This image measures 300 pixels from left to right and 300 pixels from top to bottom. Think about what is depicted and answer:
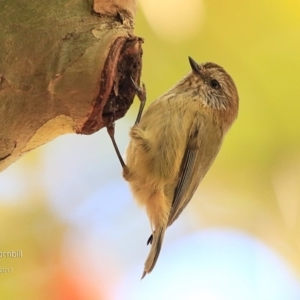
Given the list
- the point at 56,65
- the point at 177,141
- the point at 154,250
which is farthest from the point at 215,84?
the point at 56,65

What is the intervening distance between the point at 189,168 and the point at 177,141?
3.3 inches

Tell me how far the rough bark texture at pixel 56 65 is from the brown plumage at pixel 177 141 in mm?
473

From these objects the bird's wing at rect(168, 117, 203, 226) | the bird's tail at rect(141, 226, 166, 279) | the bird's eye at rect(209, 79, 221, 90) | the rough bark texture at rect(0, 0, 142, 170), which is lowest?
the bird's tail at rect(141, 226, 166, 279)

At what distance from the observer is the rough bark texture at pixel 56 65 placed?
700 mm

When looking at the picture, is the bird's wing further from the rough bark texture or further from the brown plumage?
the rough bark texture

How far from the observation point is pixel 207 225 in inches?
64.9

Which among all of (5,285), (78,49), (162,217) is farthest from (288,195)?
(78,49)

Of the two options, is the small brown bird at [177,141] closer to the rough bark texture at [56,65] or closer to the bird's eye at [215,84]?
the bird's eye at [215,84]

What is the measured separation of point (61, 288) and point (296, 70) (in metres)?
0.92

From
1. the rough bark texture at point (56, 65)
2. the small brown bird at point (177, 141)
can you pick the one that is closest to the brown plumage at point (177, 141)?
the small brown bird at point (177, 141)

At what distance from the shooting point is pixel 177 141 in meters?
1.30

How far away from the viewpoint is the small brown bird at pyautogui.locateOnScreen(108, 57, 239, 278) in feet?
4.21

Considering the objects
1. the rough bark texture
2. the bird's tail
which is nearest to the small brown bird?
the bird's tail

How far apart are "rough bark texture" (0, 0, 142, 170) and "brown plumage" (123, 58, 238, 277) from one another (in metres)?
0.47
